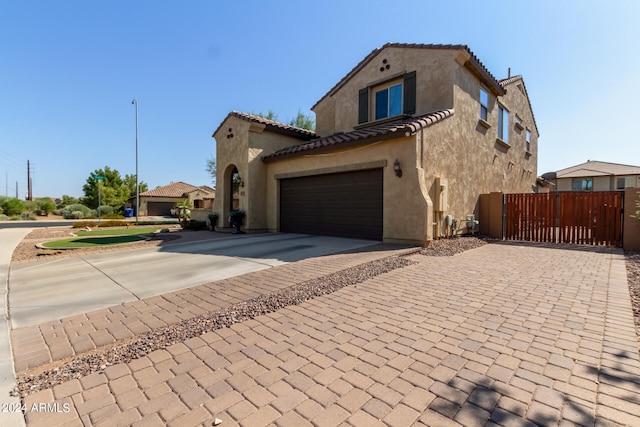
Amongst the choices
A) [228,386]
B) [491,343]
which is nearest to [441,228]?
[491,343]

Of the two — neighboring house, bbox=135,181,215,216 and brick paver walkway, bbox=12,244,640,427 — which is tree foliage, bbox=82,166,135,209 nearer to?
neighboring house, bbox=135,181,215,216

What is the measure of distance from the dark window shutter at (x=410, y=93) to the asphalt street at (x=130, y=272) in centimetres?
609

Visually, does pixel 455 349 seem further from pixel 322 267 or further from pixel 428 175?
pixel 428 175

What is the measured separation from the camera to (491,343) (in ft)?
10.5

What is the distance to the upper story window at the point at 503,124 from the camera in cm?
1564

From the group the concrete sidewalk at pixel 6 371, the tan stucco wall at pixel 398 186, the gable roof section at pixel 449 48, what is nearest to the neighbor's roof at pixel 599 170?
the gable roof section at pixel 449 48

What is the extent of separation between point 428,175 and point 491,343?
7530mm

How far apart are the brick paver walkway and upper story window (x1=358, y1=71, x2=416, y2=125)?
376 inches

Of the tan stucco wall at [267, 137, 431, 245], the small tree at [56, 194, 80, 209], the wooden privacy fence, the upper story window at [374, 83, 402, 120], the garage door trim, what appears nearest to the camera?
the tan stucco wall at [267, 137, 431, 245]

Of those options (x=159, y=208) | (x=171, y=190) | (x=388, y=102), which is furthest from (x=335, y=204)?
(x=171, y=190)

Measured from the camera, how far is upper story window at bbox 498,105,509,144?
15.6 m

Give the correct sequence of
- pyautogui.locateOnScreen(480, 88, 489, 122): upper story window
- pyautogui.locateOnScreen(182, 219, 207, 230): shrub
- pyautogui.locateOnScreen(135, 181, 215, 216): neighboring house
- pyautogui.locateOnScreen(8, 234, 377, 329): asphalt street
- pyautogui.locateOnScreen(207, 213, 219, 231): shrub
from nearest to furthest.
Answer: pyautogui.locateOnScreen(8, 234, 377, 329): asphalt street → pyautogui.locateOnScreen(480, 88, 489, 122): upper story window → pyautogui.locateOnScreen(207, 213, 219, 231): shrub → pyautogui.locateOnScreen(182, 219, 207, 230): shrub → pyautogui.locateOnScreen(135, 181, 215, 216): neighboring house

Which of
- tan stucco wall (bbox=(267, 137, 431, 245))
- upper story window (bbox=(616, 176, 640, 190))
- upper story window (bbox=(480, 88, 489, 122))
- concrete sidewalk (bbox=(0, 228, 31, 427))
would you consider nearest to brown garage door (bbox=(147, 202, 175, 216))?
tan stucco wall (bbox=(267, 137, 431, 245))

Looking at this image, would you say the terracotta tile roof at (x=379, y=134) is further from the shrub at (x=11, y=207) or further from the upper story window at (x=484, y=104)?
the shrub at (x=11, y=207)
